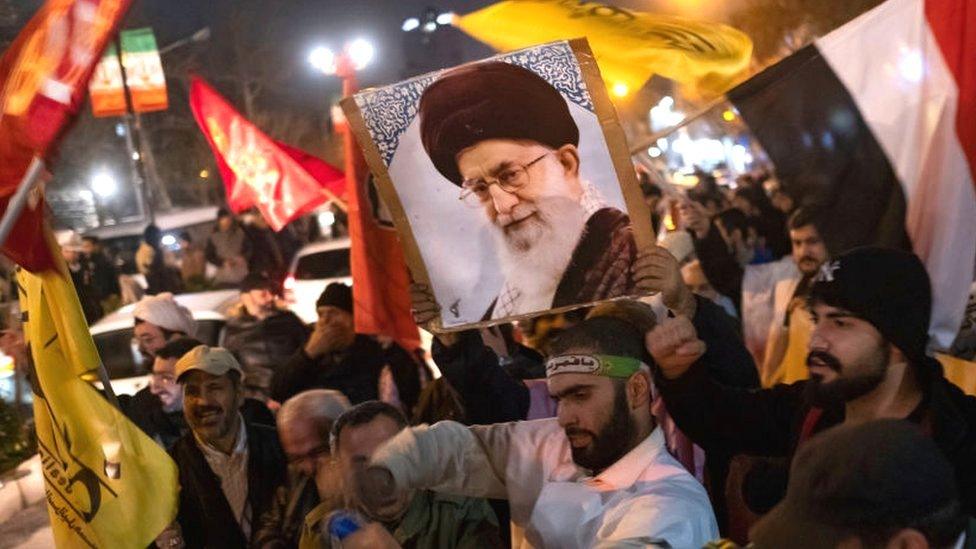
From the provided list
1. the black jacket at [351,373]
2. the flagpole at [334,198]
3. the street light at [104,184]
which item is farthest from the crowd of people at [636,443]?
the street light at [104,184]

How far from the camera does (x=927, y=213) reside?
4.03 metres

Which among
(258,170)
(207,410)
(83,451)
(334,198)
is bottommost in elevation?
(207,410)

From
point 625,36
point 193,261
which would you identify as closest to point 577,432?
point 625,36

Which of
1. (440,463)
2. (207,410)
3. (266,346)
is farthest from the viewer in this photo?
(266,346)

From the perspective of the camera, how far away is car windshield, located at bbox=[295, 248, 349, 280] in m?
15.1

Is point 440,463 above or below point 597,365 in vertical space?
below

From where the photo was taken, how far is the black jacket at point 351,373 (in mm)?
6469

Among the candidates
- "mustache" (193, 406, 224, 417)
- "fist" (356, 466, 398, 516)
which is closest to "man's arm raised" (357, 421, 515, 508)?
"fist" (356, 466, 398, 516)

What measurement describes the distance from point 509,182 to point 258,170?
19.0ft

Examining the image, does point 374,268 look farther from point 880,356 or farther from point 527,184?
point 880,356

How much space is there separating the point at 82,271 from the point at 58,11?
1468 centimetres

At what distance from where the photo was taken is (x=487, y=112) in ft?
12.4

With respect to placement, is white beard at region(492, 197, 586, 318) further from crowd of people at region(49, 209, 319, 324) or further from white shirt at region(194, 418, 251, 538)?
crowd of people at region(49, 209, 319, 324)

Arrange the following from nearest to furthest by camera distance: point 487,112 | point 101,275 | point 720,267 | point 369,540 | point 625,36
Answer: point 369,540, point 487,112, point 625,36, point 720,267, point 101,275
